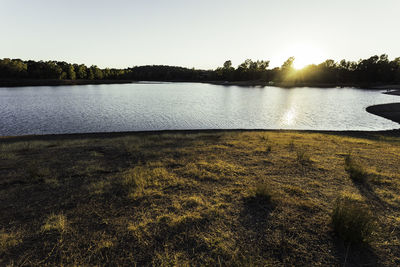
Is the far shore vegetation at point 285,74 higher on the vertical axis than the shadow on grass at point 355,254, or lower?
higher

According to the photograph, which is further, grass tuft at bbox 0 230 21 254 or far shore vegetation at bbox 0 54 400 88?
far shore vegetation at bbox 0 54 400 88

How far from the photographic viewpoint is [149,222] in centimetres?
581

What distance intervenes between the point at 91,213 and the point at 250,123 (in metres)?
28.9

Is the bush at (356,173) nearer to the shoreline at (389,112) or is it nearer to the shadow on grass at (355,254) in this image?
the shadow on grass at (355,254)

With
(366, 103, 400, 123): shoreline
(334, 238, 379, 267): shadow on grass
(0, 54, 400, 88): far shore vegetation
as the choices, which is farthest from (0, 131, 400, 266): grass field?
(0, 54, 400, 88): far shore vegetation

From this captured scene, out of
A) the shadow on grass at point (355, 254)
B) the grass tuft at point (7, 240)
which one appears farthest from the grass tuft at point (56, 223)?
the shadow on grass at point (355, 254)

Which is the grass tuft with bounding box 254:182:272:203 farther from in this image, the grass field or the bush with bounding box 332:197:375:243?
the bush with bounding box 332:197:375:243

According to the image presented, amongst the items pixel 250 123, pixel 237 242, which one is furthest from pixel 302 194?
pixel 250 123

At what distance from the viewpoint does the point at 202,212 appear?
6328mm

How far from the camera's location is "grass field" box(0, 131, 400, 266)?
4.62 meters

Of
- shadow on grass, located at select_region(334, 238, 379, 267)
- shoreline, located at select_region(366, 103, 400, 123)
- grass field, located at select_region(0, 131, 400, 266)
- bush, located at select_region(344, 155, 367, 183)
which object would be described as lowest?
grass field, located at select_region(0, 131, 400, 266)

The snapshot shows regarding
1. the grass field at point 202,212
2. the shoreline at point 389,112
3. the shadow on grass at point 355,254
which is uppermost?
the shoreline at point 389,112

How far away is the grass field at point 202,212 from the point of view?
4625 mm

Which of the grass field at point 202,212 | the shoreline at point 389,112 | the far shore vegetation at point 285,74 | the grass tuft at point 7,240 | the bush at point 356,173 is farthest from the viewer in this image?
the far shore vegetation at point 285,74
